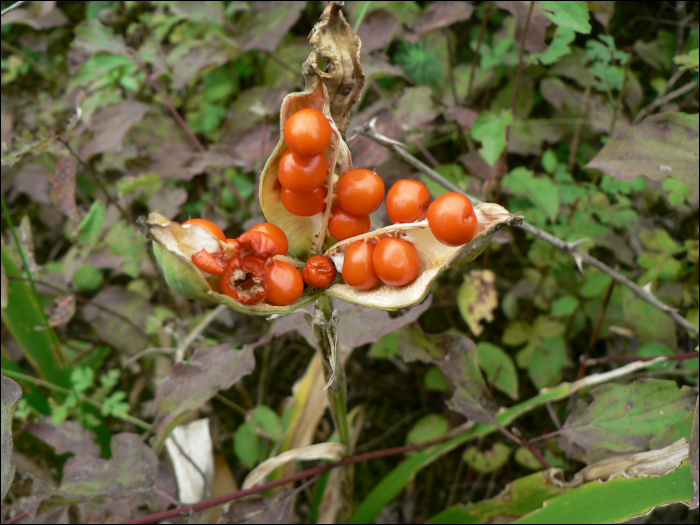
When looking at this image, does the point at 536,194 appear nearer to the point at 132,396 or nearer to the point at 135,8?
the point at 132,396

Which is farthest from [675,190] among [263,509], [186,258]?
[263,509]

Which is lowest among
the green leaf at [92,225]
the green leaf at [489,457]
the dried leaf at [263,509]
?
the green leaf at [489,457]

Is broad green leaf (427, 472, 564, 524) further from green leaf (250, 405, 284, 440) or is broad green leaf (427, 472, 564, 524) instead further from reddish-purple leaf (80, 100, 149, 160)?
reddish-purple leaf (80, 100, 149, 160)

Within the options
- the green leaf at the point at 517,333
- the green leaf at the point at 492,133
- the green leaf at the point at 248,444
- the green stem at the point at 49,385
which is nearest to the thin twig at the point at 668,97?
the green leaf at the point at 492,133

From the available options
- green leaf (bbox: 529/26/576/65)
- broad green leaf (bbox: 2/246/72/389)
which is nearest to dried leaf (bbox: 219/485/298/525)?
broad green leaf (bbox: 2/246/72/389)

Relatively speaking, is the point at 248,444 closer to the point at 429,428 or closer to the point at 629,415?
the point at 429,428

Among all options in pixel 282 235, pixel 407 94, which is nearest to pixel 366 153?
pixel 407 94

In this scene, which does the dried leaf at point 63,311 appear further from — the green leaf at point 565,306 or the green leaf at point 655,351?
the green leaf at point 655,351
